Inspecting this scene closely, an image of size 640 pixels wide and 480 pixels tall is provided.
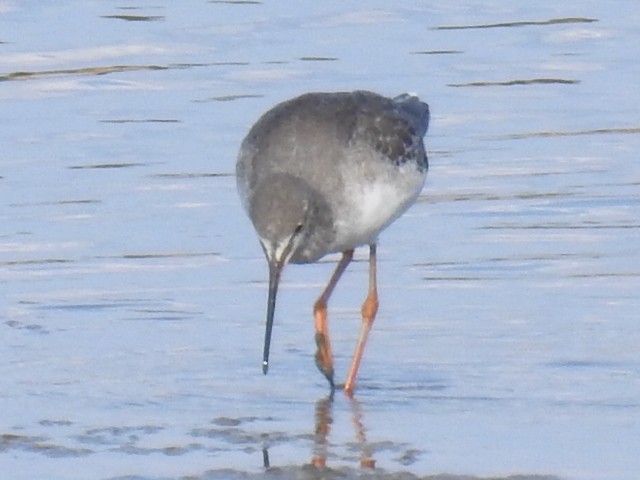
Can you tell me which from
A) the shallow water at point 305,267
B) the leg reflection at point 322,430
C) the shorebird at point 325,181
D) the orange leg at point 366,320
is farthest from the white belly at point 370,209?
the leg reflection at point 322,430

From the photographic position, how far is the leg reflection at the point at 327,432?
28.0ft

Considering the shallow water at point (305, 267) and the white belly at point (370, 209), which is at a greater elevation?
the white belly at point (370, 209)

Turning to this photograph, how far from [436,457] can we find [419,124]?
3.01m

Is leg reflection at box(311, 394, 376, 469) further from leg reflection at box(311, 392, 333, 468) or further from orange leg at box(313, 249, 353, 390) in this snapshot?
orange leg at box(313, 249, 353, 390)

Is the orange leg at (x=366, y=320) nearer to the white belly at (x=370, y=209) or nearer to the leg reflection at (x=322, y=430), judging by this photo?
the leg reflection at (x=322, y=430)

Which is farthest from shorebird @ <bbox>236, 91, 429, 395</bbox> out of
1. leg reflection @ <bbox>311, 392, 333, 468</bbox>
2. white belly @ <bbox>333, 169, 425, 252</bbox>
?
leg reflection @ <bbox>311, 392, 333, 468</bbox>

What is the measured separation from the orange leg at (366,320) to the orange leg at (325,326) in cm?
10

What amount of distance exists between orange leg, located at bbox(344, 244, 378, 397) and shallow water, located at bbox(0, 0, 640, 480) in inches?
3.0

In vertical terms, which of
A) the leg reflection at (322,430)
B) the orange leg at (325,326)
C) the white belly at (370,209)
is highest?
the white belly at (370,209)

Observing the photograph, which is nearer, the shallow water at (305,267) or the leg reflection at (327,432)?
the leg reflection at (327,432)

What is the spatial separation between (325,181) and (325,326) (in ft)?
2.55

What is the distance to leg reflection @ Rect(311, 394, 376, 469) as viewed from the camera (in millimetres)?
8531

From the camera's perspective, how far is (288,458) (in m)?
8.57

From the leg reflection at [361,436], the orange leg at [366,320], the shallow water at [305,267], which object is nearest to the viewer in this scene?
the leg reflection at [361,436]
